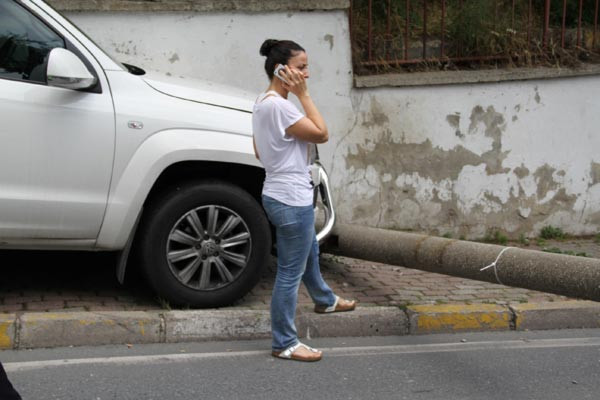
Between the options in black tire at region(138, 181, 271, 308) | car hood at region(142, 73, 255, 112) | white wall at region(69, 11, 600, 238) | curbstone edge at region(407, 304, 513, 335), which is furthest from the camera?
white wall at region(69, 11, 600, 238)

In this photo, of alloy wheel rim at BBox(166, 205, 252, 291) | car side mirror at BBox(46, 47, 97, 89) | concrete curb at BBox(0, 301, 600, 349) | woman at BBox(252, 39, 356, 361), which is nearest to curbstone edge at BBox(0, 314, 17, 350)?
concrete curb at BBox(0, 301, 600, 349)

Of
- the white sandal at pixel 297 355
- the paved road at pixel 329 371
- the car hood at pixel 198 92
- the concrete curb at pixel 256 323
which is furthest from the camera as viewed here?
the car hood at pixel 198 92

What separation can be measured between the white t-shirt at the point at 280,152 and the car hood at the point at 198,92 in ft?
3.16

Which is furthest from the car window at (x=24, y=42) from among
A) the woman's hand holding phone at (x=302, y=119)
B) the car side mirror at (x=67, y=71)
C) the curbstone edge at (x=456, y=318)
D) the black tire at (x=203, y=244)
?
the curbstone edge at (x=456, y=318)

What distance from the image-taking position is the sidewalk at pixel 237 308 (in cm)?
548

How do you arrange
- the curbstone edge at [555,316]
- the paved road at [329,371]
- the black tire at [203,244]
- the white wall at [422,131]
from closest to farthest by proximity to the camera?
the paved road at [329,371]
the black tire at [203,244]
the curbstone edge at [555,316]
the white wall at [422,131]

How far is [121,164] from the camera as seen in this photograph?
5609 millimetres

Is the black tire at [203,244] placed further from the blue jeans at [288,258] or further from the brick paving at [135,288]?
the blue jeans at [288,258]

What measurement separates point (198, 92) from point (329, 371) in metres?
1.99

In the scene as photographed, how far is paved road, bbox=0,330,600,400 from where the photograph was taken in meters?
4.77

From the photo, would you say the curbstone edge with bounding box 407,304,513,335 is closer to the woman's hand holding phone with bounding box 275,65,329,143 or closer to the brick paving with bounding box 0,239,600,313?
the brick paving with bounding box 0,239,600,313

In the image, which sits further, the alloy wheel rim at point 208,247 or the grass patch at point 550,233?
the grass patch at point 550,233

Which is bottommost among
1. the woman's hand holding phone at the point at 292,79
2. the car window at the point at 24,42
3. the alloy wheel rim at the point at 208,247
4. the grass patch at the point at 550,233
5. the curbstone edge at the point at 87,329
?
the grass patch at the point at 550,233

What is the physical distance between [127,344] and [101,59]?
1.72m
